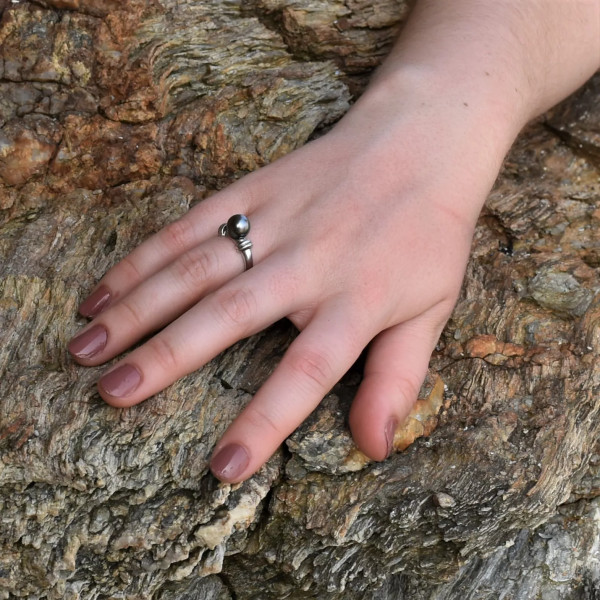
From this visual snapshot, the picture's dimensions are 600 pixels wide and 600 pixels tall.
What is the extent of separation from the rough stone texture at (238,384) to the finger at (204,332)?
0.08 m

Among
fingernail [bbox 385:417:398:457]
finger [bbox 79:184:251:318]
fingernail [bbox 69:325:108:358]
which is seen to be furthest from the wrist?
fingernail [bbox 69:325:108:358]

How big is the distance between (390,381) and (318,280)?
29 centimetres

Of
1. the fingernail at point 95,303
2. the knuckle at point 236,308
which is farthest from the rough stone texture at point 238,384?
the knuckle at point 236,308

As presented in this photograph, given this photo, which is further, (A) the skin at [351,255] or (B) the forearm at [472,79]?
(B) the forearm at [472,79]

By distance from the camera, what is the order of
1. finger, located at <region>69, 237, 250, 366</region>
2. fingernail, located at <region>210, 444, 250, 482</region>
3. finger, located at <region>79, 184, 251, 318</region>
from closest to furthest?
1. fingernail, located at <region>210, 444, 250, 482</region>
2. finger, located at <region>69, 237, 250, 366</region>
3. finger, located at <region>79, 184, 251, 318</region>

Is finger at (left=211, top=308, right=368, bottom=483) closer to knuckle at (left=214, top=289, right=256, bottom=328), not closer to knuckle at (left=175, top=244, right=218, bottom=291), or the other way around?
knuckle at (left=214, top=289, right=256, bottom=328)

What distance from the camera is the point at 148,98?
196 cm

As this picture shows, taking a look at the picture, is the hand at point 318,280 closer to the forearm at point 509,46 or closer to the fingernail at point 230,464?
the fingernail at point 230,464

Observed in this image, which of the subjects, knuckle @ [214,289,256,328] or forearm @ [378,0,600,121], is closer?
knuckle @ [214,289,256,328]

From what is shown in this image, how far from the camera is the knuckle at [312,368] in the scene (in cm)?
153

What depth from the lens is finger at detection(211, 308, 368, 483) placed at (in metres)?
1.47

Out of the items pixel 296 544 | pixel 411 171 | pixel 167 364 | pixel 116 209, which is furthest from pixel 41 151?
pixel 296 544

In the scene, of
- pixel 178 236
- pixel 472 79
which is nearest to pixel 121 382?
pixel 178 236

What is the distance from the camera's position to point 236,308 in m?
1.55
